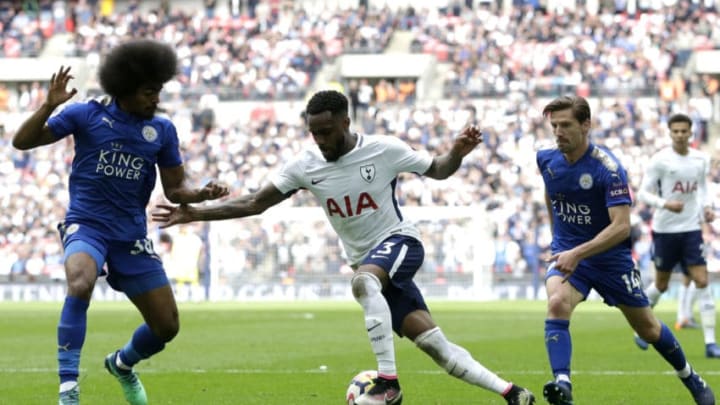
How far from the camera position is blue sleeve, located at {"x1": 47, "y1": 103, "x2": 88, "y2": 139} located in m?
9.92

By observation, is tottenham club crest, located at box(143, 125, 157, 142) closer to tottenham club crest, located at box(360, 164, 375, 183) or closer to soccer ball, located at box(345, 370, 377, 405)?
tottenham club crest, located at box(360, 164, 375, 183)

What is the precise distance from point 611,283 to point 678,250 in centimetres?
681

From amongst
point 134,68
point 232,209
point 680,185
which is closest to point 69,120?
point 134,68

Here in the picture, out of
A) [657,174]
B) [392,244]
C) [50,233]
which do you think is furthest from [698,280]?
[50,233]

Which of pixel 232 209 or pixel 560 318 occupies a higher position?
pixel 232 209

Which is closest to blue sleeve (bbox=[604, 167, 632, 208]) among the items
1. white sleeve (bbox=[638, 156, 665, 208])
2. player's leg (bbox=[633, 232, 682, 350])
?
white sleeve (bbox=[638, 156, 665, 208])

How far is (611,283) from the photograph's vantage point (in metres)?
10.5

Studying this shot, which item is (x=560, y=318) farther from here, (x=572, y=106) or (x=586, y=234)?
(x=572, y=106)

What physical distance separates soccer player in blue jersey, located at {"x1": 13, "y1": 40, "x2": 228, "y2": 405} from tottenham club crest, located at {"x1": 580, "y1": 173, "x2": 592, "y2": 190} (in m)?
2.64

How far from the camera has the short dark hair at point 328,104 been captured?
967 cm

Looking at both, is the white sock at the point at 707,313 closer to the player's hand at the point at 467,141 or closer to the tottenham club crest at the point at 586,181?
the tottenham club crest at the point at 586,181

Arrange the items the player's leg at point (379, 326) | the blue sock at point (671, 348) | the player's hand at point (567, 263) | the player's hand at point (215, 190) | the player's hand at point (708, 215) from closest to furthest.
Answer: the player's leg at point (379, 326) → the player's hand at point (567, 263) → the player's hand at point (215, 190) → the blue sock at point (671, 348) → the player's hand at point (708, 215)

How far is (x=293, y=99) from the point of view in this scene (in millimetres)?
49094

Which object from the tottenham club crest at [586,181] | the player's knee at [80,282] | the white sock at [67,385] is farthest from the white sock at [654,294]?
the white sock at [67,385]
